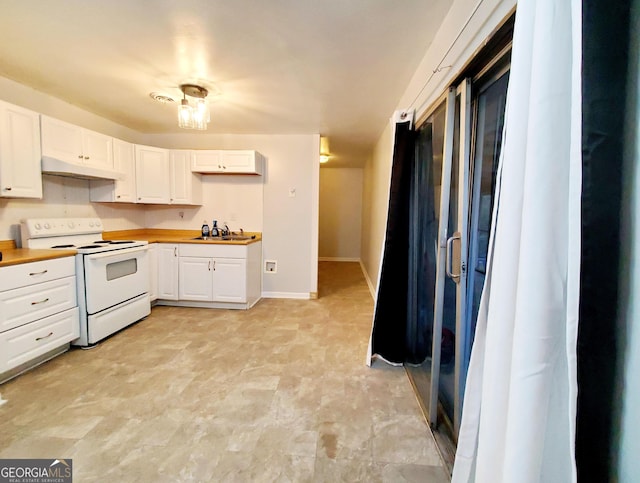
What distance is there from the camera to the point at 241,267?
3514 mm

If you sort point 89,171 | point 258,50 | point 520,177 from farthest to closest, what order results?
point 89,171, point 258,50, point 520,177

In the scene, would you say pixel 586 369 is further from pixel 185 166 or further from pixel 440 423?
pixel 185 166

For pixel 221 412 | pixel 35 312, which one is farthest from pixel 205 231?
pixel 221 412

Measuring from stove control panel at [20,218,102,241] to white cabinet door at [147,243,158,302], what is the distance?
1.90 feet

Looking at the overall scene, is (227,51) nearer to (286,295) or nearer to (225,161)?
(225,161)

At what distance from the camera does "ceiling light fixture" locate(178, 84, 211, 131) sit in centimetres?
254

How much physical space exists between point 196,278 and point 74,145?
1.84 metres

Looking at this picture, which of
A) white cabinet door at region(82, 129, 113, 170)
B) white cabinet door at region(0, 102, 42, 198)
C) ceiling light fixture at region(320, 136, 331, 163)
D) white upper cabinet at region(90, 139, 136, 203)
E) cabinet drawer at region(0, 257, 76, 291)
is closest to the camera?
cabinet drawer at region(0, 257, 76, 291)

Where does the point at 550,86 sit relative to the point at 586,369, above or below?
above

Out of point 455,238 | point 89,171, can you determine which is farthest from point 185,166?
point 455,238

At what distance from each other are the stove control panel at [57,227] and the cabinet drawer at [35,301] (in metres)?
0.65

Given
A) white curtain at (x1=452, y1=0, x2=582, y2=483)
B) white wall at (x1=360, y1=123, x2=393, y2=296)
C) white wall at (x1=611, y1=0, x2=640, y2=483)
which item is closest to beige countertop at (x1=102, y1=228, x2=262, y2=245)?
white wall at (x1=360, y1=123, x2=393, y2=296)

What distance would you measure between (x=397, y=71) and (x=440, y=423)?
2.51 meters

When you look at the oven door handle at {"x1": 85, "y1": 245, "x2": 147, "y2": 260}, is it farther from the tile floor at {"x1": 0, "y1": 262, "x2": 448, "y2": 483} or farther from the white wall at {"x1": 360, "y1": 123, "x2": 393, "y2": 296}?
the white wall at {"x1": 360, "y1": 123, "x2": 393, "y2": 296}
